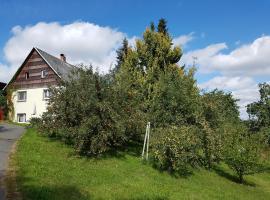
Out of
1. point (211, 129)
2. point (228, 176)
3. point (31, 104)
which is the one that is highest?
point (31, 104)

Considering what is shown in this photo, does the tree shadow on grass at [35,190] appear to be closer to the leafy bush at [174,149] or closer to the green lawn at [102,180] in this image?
the green lawn at [102,180]

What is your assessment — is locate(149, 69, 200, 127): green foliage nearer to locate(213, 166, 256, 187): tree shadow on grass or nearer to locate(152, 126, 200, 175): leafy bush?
locate(152, 126, 200, 175): leafy bush

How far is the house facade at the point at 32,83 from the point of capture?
1511 inches

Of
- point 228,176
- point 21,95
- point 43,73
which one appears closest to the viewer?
point 228,176

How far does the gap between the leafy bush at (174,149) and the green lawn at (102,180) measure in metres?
0.66

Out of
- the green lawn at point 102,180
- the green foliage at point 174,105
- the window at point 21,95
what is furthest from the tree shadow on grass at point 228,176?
the window at point 21,95

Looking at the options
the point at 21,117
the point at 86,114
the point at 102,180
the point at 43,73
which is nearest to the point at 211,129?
the point at 86,114

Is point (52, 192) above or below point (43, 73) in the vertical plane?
below

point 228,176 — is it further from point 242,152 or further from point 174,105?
point 174,105

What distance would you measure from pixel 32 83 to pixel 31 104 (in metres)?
2.31

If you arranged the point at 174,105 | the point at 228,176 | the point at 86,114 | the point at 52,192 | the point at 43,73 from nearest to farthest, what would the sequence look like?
the point at 52,192
the point at 86,114
the point at 174,105
the point at 228,176
the point at 43,73

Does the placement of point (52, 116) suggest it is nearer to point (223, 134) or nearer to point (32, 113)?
point (223, 134)

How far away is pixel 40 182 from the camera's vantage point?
12.2 metres

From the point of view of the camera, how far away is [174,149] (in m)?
17.6
